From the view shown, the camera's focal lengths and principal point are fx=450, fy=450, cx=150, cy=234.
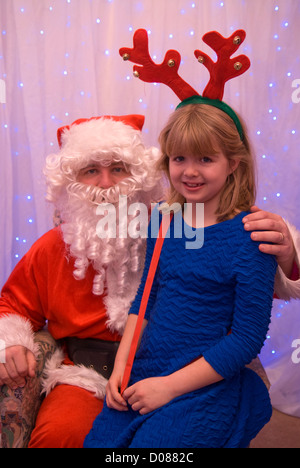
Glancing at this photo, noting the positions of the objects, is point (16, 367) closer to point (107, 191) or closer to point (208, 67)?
point (107, 191)

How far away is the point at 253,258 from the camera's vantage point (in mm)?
1308

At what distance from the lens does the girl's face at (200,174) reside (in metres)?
1.38

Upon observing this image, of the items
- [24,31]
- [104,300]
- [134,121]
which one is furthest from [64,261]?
[24,31]

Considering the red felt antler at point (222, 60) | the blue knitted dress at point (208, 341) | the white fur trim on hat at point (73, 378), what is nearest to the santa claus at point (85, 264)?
the white fur trim on hat at point (73, 378)

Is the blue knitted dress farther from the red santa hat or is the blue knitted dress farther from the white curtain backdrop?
the white curtain backdrop

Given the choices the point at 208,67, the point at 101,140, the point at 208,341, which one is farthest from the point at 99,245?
the point at 208,67

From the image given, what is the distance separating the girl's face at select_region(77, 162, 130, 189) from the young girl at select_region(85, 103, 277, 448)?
0.37 m

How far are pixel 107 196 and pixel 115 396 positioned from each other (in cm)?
75

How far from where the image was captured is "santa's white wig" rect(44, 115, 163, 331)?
1.79 m

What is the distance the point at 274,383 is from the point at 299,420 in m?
0.23

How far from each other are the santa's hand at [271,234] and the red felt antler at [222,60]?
0.41m

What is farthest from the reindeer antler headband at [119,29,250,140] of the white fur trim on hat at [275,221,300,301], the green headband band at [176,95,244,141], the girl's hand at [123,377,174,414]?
the girl's hand at [123,377,174,414]

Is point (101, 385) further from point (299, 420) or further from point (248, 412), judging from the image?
point (299, 420)

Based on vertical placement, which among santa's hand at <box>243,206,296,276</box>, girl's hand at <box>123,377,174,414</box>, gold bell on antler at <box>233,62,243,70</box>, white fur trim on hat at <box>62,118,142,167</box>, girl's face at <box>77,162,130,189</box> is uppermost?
gold bell on antler at <box>233,62,243,70</box>
